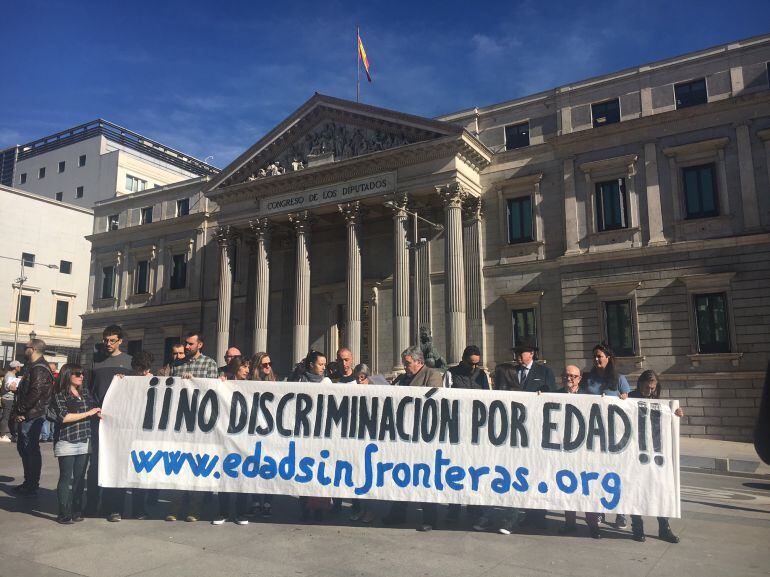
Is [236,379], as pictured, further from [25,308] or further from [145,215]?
[25,308]

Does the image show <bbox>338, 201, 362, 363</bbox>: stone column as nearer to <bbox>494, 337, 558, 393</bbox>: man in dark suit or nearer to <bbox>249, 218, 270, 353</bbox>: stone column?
<bbox>249, 218, 270, 353</bbox>: stone column

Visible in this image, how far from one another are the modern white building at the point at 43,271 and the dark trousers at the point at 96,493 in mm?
48731

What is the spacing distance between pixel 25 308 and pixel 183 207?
72.5 feet

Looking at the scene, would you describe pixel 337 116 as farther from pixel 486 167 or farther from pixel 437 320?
pixel 437 320

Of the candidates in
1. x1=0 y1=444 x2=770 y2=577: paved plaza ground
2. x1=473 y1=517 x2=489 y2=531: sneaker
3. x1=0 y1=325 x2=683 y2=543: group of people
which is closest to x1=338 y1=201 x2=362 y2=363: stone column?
x1=0 y1=325 x2=683 y2=543: group of people

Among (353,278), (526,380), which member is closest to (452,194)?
(353,278)

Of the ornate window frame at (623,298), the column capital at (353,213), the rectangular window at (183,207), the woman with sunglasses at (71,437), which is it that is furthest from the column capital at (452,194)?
the woman with sunglasses at (71,437)

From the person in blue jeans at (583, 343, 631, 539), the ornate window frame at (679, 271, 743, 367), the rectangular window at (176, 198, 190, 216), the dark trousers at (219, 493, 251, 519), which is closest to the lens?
the dark trousers at (219, 493, 251, 519)

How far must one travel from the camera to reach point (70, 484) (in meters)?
7.71

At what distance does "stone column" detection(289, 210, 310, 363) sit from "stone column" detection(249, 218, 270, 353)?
1937mm

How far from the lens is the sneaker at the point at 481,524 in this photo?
7.48 metres

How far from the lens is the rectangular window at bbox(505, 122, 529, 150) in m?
29.8

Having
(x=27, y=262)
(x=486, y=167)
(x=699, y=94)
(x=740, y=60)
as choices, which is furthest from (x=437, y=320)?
(x=27, y=262)

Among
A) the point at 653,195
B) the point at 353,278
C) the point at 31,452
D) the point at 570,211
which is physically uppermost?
the point at 653,195
